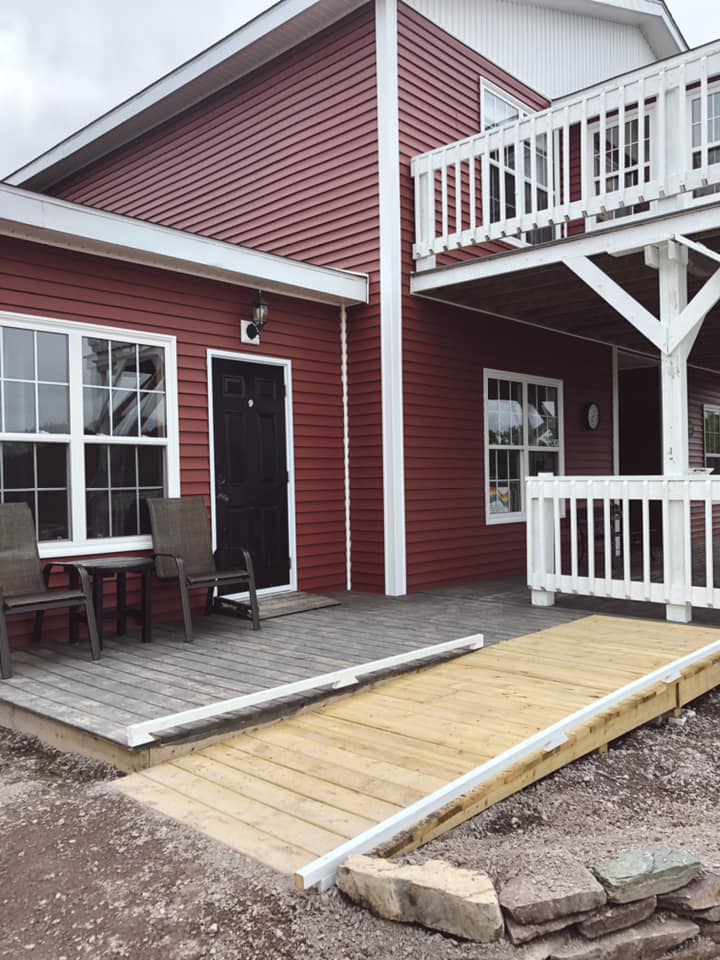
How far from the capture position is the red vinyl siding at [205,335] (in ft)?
15.8

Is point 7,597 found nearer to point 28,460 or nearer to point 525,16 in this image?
point 28,460

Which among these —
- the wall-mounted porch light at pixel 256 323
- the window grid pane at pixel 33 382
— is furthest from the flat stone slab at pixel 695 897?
the wall-mounted porch light at pixel 256 323

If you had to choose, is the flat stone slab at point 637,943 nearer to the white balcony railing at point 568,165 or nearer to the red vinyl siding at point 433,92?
the white balcony railing at point 568,165

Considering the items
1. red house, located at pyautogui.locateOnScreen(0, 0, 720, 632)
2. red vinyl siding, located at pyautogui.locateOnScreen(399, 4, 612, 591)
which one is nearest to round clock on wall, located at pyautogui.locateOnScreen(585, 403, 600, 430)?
red house, located at pyautogui.locateOnScreen(0, 0, 720, 632)

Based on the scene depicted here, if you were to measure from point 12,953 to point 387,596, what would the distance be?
4.70 metres

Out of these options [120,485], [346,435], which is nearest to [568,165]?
[346,435]

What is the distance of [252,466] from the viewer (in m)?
5.97

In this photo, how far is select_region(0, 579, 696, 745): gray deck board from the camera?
335cm

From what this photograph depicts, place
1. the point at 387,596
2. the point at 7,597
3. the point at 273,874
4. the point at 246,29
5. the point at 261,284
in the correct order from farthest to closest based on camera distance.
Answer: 1. the point at 246,29
2. the point at 387,596
3. the point at 261,284
4. the point at 7,597
5. the point at 273,874

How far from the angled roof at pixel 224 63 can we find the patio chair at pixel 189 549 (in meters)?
4.41

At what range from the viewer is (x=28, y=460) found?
4742 mm

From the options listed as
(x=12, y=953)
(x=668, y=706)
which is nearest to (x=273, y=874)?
(x=12, y=953)

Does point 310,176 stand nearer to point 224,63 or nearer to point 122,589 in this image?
point 224,63

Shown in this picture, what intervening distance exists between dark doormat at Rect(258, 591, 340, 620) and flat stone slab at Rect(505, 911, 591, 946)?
3.64 metres
